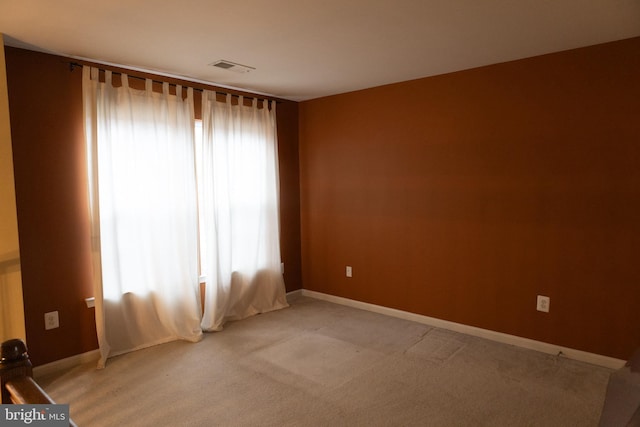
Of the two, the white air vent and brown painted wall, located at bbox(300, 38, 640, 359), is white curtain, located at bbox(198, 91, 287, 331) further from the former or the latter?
brown painted wall, located at bbox(300, 38, 640, 359)

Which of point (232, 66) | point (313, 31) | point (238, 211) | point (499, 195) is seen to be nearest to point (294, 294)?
point (238, 211)

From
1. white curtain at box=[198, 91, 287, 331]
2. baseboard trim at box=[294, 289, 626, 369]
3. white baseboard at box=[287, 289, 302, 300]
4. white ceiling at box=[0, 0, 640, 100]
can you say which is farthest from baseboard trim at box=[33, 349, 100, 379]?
baseboard trim at box=[294, 289, 626, 369]

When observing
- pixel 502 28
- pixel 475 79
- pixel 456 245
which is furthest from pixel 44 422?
pixel 475 79

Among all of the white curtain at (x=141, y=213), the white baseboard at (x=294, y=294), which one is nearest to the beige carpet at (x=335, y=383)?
the white curtain at (x=141, y=213)

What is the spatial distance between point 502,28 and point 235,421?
9.83 ft

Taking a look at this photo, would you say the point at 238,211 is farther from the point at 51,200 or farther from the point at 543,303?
the point at 543,303

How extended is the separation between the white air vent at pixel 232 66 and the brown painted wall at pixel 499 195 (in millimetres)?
1363

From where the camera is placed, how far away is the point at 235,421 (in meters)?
2.34

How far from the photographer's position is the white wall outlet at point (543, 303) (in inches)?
126

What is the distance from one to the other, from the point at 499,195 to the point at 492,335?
1.25 metres

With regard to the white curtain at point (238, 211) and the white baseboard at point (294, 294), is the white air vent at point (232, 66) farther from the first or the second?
the white baseboard at point (294, 294)

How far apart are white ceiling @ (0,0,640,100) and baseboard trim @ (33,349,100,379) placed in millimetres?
2348

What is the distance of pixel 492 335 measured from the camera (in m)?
3.49

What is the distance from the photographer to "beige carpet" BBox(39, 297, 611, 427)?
7.80 feet
